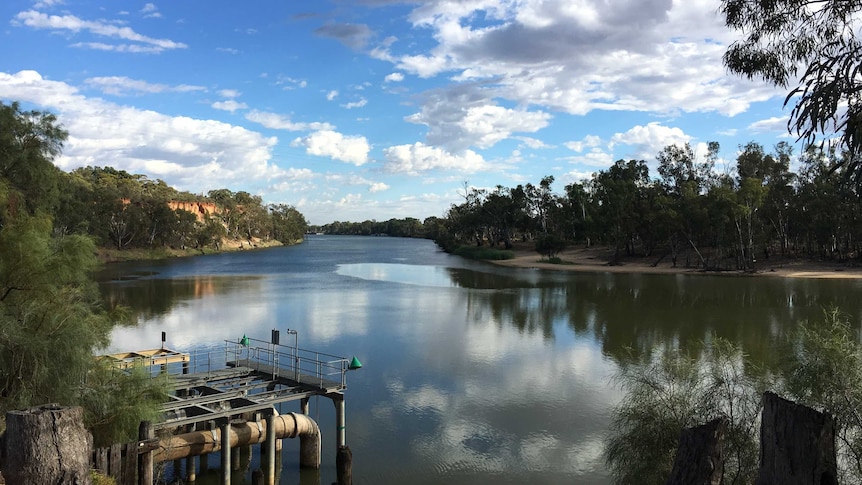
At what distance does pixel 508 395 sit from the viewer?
19.2m

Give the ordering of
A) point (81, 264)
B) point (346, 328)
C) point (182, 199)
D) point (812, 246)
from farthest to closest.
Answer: point (182, 199), point (812, 246), point (346, 328), point (81, 264)

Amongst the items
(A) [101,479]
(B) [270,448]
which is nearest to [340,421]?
(B) [270,448]

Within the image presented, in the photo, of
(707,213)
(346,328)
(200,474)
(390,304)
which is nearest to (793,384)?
(200,474)

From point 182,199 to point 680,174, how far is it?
91.1 meters

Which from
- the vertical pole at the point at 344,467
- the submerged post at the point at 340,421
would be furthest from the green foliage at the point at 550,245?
→ the vertical pole at the point at 344,467

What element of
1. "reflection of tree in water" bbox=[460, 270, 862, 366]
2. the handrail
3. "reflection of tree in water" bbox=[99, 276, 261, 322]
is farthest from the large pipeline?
"reflection of tree in water" bbox=[99, 276, 261, 322]

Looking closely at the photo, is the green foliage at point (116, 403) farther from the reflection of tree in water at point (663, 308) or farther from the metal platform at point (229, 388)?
the reflection of tree in water at point (663, 308)

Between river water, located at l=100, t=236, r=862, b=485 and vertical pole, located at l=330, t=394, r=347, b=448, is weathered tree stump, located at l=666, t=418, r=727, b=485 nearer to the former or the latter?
river water, located at l=100, t=236, r=862, b=485

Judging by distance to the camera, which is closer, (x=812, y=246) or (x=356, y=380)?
(x=356, y=380)

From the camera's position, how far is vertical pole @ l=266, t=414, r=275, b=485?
1324 centimetres

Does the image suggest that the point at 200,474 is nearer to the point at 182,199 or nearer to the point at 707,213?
the point at 707,213

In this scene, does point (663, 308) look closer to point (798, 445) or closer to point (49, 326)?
point (49, 326)

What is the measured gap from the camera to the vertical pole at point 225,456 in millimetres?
→ 12812

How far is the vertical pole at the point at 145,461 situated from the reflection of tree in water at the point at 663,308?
16.8 metres
